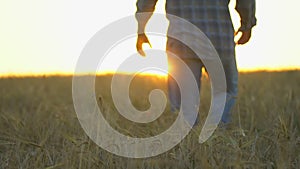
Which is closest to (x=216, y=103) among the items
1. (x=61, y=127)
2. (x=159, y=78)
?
(x=61, y=127)

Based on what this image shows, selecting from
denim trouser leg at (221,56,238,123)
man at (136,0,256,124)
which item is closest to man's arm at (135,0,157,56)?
man at (136,0,256,124)

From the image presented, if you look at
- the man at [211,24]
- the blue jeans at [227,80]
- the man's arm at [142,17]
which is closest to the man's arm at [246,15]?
the man at [211,24]

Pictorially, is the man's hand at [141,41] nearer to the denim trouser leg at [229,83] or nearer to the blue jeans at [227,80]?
the blue jeans at [227,80]

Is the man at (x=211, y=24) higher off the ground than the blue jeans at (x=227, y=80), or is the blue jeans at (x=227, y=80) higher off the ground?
the man at (x=211, y=24)

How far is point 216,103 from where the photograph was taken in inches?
180

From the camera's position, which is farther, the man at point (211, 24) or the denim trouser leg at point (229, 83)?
the denim trouser leg at point (229, 83)

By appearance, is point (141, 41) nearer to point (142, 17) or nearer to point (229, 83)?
point (142, 17)

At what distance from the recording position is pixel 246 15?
438 centimetres

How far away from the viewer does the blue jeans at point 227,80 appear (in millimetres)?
4426

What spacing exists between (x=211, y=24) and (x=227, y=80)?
42 centimetres

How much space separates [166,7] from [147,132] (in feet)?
2.76

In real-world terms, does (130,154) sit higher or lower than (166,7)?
lower

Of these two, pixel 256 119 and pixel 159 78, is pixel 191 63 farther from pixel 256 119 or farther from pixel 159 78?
pixel 159 78

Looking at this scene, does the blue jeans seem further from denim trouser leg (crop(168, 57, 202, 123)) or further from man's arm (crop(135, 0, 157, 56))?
man's arm (crop(135, 0, 157, 56))
